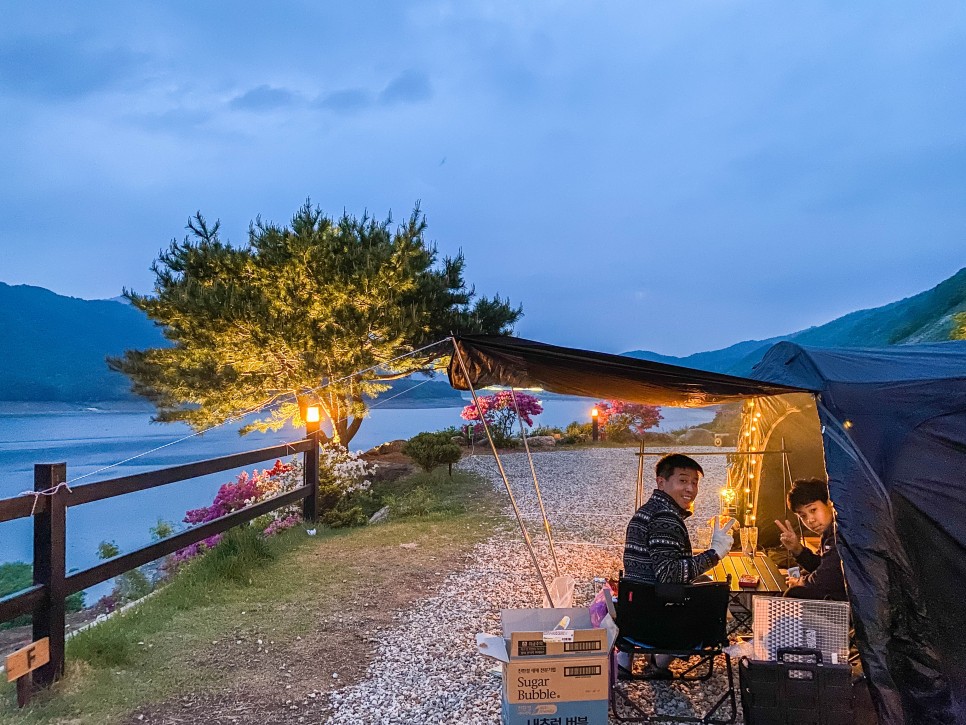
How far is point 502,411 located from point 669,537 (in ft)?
48.3

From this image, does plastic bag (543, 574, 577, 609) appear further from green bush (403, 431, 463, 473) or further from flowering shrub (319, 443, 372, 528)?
green bush (403, 431, 463, 473)

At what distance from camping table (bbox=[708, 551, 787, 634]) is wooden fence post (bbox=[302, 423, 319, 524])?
5.36 metres

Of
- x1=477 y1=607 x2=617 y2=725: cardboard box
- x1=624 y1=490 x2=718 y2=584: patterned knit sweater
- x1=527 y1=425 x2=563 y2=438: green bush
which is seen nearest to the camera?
x1=477 y1=607 x2=617 y2=725: cardboard box

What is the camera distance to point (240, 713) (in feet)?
12.7

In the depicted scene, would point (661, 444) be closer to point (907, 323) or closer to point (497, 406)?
point (497, 406)

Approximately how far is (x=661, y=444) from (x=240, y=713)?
16.8m

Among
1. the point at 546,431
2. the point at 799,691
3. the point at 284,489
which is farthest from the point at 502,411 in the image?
the point at 799,691

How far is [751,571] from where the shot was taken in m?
5.28

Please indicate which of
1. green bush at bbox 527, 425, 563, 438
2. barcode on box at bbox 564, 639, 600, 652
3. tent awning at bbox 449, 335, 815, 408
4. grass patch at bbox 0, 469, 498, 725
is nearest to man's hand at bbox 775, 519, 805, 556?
tent awning at bbox 449, 335, 815, 408

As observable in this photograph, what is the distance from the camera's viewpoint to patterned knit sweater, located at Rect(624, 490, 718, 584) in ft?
11.9

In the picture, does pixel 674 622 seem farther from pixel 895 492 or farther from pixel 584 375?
pixel 584 375

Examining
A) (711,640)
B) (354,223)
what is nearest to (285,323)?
(354,223)

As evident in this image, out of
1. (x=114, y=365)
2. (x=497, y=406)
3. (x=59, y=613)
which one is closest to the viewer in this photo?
(x=59, y=613)

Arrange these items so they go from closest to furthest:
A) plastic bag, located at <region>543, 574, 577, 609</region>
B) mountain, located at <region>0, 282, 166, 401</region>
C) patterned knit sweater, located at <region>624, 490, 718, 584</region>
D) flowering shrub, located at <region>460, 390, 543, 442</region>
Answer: patterned knit sweater, located at <region>624, 490, 718, 584</region>
plastic bag, located at <region>543, 574, 577, 609</region>
flowering shrub, located at <region>460, 390, 543, 442</region>
mountain, located at <region>0, 282, 166, 401</region>
